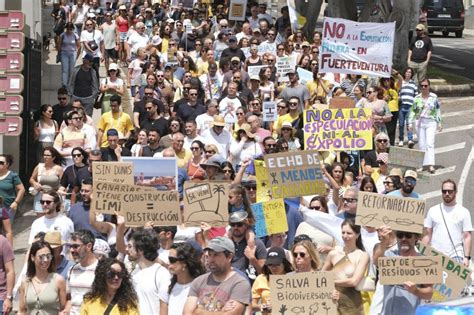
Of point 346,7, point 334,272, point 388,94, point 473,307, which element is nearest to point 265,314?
point 334,272

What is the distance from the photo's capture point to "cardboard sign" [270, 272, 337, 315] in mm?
10055

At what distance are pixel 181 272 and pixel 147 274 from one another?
456 millimetres

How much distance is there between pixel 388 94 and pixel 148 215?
11.9m

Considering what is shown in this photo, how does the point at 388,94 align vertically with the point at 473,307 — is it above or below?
below

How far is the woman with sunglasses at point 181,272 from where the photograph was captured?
10.6 m

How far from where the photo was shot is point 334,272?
10.9m

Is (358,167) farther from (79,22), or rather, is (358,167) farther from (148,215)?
(79,22)

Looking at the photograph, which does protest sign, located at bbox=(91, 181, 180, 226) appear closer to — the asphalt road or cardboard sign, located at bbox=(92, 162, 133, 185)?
cardboard sign, located at bbox=(92, 162, 133, 185)

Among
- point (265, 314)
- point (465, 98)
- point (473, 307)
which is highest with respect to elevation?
point (473, 307)

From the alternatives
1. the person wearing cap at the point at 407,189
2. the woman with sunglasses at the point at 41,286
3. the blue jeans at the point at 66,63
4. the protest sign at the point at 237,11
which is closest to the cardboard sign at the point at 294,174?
the person wearing cap at the point at 407,189

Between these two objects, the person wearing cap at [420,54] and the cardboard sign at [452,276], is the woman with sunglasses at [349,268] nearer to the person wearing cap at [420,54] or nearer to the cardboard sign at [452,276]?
the cardboard sign at [452,276]

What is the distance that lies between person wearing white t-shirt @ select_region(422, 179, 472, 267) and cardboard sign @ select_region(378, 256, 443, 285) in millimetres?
3104

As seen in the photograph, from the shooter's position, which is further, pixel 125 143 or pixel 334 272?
pixel 125 143

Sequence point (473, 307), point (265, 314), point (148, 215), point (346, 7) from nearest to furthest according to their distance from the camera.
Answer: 1. point (473, 307)
2. point (265, 314)
3. point (148, 215)
4. point (346, 7)
